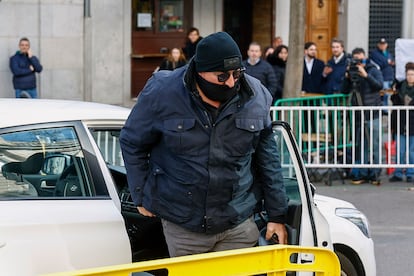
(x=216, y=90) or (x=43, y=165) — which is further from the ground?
(x=216, y=90)

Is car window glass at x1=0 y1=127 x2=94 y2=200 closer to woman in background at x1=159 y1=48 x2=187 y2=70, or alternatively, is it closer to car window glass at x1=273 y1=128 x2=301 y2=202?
car window glass at x1=273 y1=128 x2=301 y2=202

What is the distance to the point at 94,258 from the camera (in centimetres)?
447

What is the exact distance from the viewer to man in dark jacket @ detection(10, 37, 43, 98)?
15805 millimetres

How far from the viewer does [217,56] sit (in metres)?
4.22

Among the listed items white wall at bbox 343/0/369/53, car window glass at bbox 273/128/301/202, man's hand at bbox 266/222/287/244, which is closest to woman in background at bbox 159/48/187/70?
white wall at bbox 343/0/369/53

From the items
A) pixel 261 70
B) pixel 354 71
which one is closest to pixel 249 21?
pixel 261 70

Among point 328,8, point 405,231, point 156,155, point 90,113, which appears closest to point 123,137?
point 156,155

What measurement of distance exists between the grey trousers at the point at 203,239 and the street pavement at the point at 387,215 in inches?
132

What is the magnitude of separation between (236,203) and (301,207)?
669 millimetres

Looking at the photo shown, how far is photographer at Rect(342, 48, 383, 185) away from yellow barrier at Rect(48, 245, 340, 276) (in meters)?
7.79

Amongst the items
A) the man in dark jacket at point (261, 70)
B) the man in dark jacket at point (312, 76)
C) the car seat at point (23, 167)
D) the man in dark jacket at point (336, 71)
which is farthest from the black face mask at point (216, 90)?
the man in dark jacket at point (312, 76)

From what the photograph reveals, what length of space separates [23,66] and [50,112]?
11.4 m

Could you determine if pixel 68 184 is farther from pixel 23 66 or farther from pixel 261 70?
pixel 23 66

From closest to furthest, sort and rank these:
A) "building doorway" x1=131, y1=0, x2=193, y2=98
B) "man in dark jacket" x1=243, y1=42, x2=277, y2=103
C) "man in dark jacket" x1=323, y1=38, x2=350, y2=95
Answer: "man in dark jacket" x1=243, y1=42, x2=277, y2=103 < "man in dark jacket" x1=323, y1=38, x2=350, y2=95 < "building doorway" x1=131, y1=0, x2=193, y2=98
